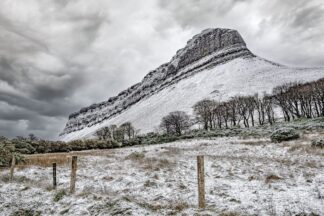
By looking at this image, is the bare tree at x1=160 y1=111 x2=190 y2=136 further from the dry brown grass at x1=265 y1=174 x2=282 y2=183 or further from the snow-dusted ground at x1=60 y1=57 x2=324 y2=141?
the dry brown grass at x1=265 y1=174 x2=282 y2=183

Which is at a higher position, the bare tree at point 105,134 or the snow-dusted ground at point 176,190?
the bare tree at point 105,134

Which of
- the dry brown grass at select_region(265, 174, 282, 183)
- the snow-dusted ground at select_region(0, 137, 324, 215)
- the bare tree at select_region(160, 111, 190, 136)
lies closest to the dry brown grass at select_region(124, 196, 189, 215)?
the snow-dusted ground at select_region(0, 137, 324, 215)

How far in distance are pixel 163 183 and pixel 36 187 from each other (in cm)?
621

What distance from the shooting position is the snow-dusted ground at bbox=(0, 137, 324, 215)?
8.83 meters

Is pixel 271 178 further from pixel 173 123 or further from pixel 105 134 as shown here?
pixel 105 134

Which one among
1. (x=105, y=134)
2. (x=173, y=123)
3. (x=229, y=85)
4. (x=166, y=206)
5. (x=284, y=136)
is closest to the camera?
(x=166, y=206)

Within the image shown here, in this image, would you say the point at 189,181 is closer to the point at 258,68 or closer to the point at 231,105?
the point at 231,105

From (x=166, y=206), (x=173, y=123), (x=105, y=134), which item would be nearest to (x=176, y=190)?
(x=166, y=206)

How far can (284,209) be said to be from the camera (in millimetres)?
8250

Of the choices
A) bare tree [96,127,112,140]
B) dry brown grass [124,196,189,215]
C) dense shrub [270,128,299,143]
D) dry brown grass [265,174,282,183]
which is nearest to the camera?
dry brown grass [124,196,189,215]

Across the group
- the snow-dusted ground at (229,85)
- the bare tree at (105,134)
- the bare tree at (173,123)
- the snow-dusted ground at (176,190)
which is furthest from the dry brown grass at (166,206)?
the snow-dusted ground at (229,85)

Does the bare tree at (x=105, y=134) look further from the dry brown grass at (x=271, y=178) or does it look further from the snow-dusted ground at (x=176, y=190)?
the dry brown grass at (x=271, y=178)

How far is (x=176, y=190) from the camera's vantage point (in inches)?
448

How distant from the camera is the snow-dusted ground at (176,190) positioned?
29.0ft
